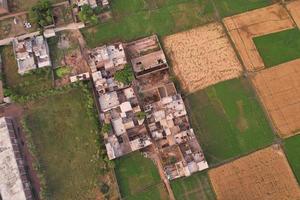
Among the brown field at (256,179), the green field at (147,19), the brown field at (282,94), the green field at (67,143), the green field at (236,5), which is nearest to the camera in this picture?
the green field at (67,143)

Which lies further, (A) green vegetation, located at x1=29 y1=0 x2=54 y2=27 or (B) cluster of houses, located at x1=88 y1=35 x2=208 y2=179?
(A) green vegetation, located at x1=29 y1=0 x2=54 y2=27

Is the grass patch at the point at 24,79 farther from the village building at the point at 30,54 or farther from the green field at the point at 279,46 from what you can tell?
the green field at the point at 279,46

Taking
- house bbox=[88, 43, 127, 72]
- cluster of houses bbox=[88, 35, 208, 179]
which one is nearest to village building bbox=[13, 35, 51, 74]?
house bbox=[88, 43, 127, 72]

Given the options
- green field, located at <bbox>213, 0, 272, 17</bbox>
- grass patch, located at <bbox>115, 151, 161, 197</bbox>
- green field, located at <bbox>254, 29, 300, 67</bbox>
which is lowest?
grass patch, located at <bbox>115, 151, 161, 197</bbox>

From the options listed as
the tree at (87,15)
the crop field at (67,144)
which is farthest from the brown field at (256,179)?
the tree at (87,15)

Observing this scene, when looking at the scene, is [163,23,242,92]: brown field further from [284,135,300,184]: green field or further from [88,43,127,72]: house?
[284,135,300,184]: green field

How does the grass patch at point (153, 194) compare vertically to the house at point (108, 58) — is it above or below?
below

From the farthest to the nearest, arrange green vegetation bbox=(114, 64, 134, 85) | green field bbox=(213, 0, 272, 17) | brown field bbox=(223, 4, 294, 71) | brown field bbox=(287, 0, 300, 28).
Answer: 1. brown field bbox=(287, 0, 300, 28)
2. green field bbox=(213, 0, 272, 17)
3. brown field bbox=(223, 4, 294, 71)
4. green vegetation bbox=(114, 64, 134, 85)

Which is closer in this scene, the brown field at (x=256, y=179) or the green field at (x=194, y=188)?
the green field at (x=194, y=188)
